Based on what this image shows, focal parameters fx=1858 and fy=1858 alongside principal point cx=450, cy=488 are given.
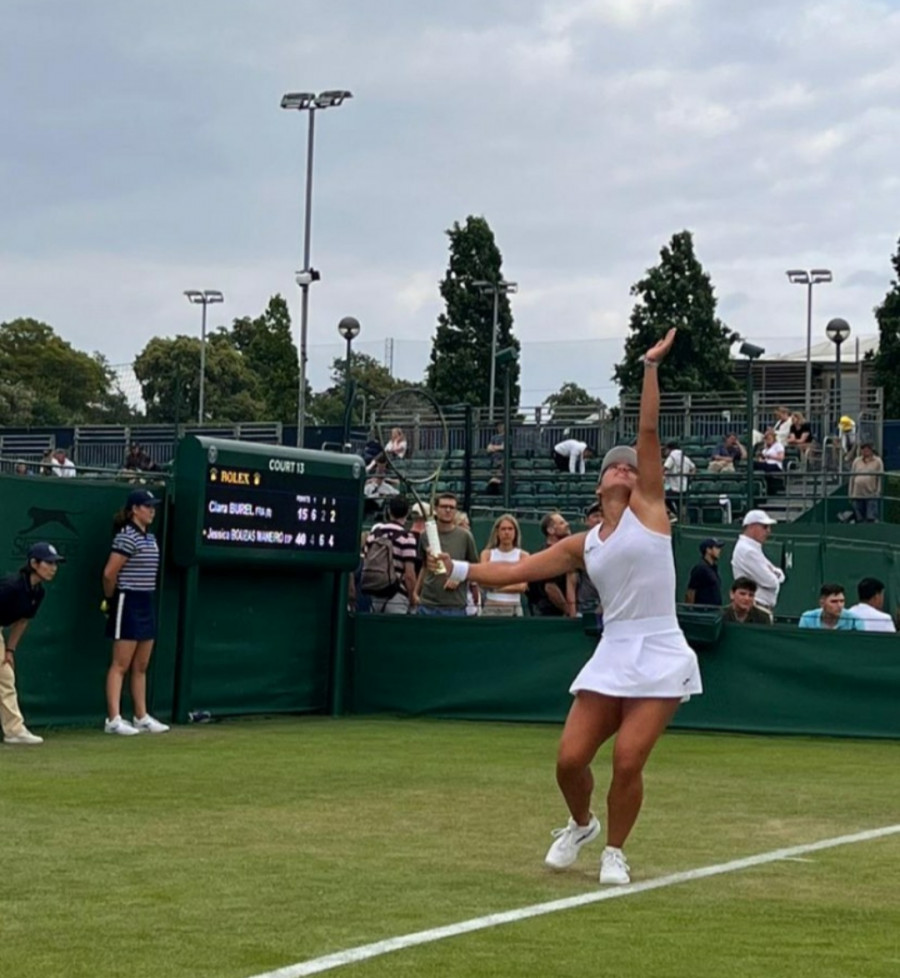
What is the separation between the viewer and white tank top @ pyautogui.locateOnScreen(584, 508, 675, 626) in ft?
27.1

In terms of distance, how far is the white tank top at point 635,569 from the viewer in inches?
325

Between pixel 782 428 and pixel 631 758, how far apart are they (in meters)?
24.1

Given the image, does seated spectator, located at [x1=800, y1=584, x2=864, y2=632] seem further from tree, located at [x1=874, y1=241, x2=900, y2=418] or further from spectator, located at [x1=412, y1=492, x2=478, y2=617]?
tree, located at [x1=874, y1=241, x2=900, y2=418]

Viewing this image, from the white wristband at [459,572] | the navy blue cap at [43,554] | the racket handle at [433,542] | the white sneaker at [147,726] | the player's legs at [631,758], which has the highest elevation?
the racket handle at [433,542]

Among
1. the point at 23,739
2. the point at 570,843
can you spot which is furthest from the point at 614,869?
the point at 23,739

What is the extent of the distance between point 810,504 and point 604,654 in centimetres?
2218

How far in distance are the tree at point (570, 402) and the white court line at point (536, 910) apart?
1073 inches

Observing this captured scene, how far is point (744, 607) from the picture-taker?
17.4 m

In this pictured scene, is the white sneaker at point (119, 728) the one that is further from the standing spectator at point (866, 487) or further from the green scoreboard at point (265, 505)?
the standing spectator at point (866, 487)

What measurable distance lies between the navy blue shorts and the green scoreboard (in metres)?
1.08

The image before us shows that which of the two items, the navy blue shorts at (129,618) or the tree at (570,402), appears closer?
the navy blue shorts at (129,618)

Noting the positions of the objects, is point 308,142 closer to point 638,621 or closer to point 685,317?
point 685,317

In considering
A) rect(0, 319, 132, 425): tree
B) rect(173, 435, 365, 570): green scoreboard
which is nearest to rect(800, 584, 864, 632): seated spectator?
rect(173, 435, 365, 570): green scoreboard

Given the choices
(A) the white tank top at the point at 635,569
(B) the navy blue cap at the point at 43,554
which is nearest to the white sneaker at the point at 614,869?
(A) the white tank top at the point at 635,569
